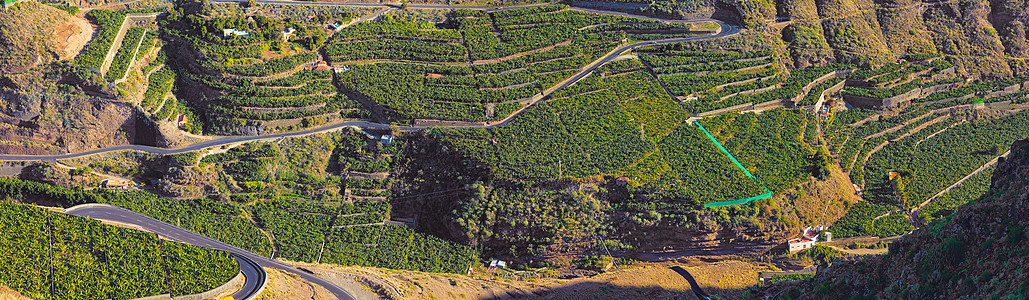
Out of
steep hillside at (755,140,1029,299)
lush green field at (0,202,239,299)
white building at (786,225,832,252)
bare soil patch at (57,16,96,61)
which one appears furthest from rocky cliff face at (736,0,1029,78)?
bare soil patch at (57,16,96,61)

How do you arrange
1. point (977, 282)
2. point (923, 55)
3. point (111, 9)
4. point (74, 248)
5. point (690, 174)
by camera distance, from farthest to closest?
point (923, 55)
point (111, 9)
point (690, 174)
point (74, 248)
point (977, 282)

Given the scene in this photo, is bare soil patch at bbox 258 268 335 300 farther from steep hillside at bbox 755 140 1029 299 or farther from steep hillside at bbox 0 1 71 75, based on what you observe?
steep hillside at bbox 0 1 71 75

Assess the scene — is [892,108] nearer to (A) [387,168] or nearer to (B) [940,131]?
(B) [940,131]

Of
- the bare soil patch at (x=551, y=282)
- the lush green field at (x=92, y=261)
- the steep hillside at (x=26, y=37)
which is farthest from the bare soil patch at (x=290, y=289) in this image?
the steep hillside at (x=26, y=37)

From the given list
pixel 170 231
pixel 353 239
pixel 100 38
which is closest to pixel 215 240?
pixel 170 231

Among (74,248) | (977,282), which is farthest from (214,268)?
(977,282)

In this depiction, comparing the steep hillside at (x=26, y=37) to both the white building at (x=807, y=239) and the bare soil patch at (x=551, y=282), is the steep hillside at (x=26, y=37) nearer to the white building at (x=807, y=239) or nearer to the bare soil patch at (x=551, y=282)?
the bare soil patch at (x=551, y=282)
